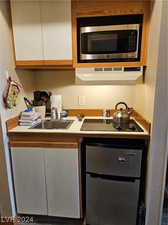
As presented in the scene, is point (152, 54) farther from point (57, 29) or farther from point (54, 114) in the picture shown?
point (54, 114)

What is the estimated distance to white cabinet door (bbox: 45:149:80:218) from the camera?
151 centimetres

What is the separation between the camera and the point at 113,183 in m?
1.46

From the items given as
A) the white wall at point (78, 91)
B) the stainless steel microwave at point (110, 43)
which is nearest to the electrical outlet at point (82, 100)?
the white wall at point (78, 91)

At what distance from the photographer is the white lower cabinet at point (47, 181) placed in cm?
152

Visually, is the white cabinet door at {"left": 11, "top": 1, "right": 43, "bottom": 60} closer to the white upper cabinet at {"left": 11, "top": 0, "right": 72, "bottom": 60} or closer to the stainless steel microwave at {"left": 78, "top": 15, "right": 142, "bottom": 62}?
the white upper cabinet at {"left": 11, "top": 0, "right": 72, "bottom": 60}

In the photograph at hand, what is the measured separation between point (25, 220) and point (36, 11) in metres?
2.16

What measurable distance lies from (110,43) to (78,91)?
2.49 ft

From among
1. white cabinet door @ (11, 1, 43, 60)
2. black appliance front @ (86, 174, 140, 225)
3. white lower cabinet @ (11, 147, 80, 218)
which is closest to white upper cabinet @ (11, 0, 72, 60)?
white cabinet door @ (11, 1, 43, 60)

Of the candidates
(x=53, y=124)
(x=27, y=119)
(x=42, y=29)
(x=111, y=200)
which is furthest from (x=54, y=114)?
(x=111, y=200)

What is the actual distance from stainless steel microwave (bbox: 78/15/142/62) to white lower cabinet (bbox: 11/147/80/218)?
966 mm

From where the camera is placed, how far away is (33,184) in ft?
5.25

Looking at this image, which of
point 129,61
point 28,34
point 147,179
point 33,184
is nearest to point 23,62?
point 28,34

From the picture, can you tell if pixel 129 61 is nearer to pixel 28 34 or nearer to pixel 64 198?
pixel 28 34

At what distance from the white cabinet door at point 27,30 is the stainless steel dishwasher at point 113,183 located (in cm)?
110
